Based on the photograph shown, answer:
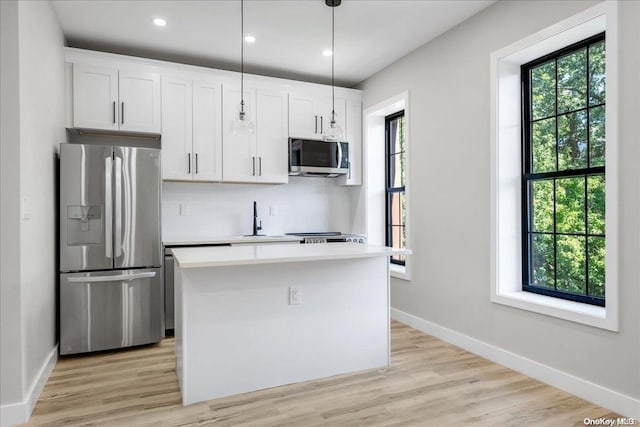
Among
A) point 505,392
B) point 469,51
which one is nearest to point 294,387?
point 505,392

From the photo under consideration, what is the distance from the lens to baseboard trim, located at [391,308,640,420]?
2.27 meters

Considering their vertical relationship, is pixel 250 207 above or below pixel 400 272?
above

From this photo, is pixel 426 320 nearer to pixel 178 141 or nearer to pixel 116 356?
pixel 116 356

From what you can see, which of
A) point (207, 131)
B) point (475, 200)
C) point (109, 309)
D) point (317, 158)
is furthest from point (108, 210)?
point (475, 200)

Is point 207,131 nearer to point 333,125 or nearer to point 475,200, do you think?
point 333,125

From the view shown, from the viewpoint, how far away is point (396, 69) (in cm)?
430

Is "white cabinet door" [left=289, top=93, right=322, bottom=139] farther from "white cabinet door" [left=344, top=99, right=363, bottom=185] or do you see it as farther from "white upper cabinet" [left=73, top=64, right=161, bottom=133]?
"white upper cabinet" [left=73, top=64, right=161, bottom=133]

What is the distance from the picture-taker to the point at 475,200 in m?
3.28

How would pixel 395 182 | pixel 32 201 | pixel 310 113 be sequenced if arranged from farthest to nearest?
pixel 395 182 < pixel 310 113 < pixel 32 201

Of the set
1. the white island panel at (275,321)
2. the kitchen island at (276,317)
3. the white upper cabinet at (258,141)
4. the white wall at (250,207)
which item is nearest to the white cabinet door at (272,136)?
Result: the white upper cabinet at (258,141)

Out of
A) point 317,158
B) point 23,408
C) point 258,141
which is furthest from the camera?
point 317,158

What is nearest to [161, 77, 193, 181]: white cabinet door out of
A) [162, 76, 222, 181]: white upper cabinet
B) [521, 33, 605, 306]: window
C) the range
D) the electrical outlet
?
[162, 76, 222, 181]: white upper cabinet

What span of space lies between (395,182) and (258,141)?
A: 5.47 ft

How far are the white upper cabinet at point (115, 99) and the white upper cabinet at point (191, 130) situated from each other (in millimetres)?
119
